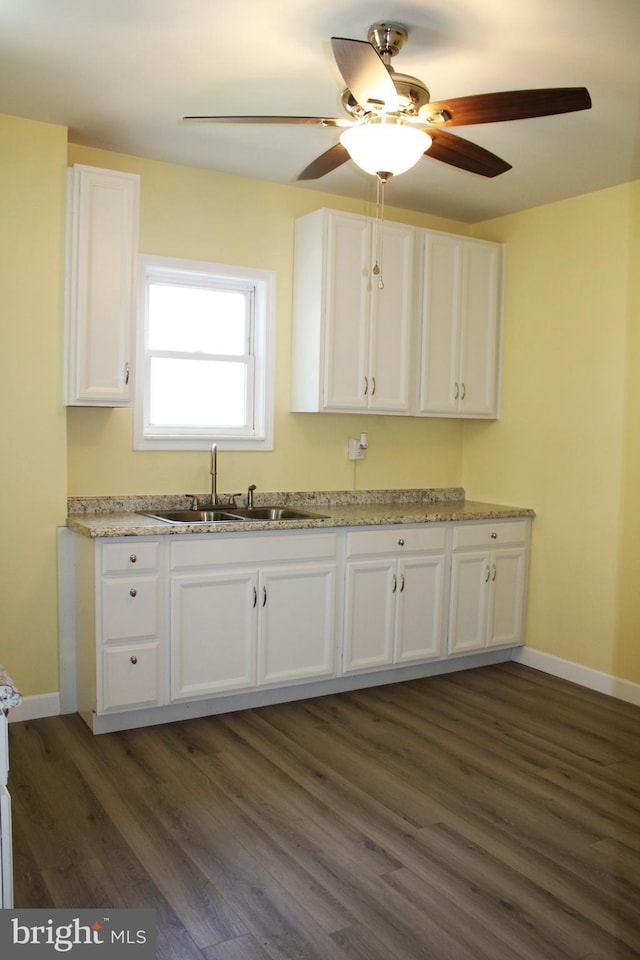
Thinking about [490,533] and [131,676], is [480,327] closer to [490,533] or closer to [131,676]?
[490,533]

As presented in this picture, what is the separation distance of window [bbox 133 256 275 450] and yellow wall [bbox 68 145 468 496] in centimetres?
7

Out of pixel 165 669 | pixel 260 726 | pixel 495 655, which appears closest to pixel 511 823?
pixel 260 726

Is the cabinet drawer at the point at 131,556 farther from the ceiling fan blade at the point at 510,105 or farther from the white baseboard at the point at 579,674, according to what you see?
the white baseboard at the point at 579,674

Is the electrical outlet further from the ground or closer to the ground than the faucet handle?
further from the ground

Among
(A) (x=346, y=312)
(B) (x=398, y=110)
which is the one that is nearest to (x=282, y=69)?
(B) (x=398, y=110)

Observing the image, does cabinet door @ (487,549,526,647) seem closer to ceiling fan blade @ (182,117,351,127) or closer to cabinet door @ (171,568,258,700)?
cabinet door @ (171,568,258,700)

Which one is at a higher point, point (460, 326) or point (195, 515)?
point (460, 326)

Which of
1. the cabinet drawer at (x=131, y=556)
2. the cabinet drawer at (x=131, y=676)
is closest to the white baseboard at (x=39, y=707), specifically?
the cabinet drawer at (x=131, y=676)

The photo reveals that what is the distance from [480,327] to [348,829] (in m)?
2.92

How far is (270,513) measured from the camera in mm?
4105

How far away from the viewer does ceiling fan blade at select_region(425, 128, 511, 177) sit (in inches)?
96.9

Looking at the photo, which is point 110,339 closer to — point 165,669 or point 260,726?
point 165,669

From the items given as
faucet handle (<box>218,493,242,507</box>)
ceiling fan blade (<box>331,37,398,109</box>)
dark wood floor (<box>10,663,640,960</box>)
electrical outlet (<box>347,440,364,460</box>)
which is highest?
ceiling fan blade (<box>331,37,398,109</box>)

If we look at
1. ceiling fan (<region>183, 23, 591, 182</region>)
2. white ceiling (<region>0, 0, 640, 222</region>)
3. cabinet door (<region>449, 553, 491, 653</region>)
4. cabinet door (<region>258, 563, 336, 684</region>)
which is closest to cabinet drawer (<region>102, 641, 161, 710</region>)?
cabinet door (<region>258, 563, 336, 684</region>)
